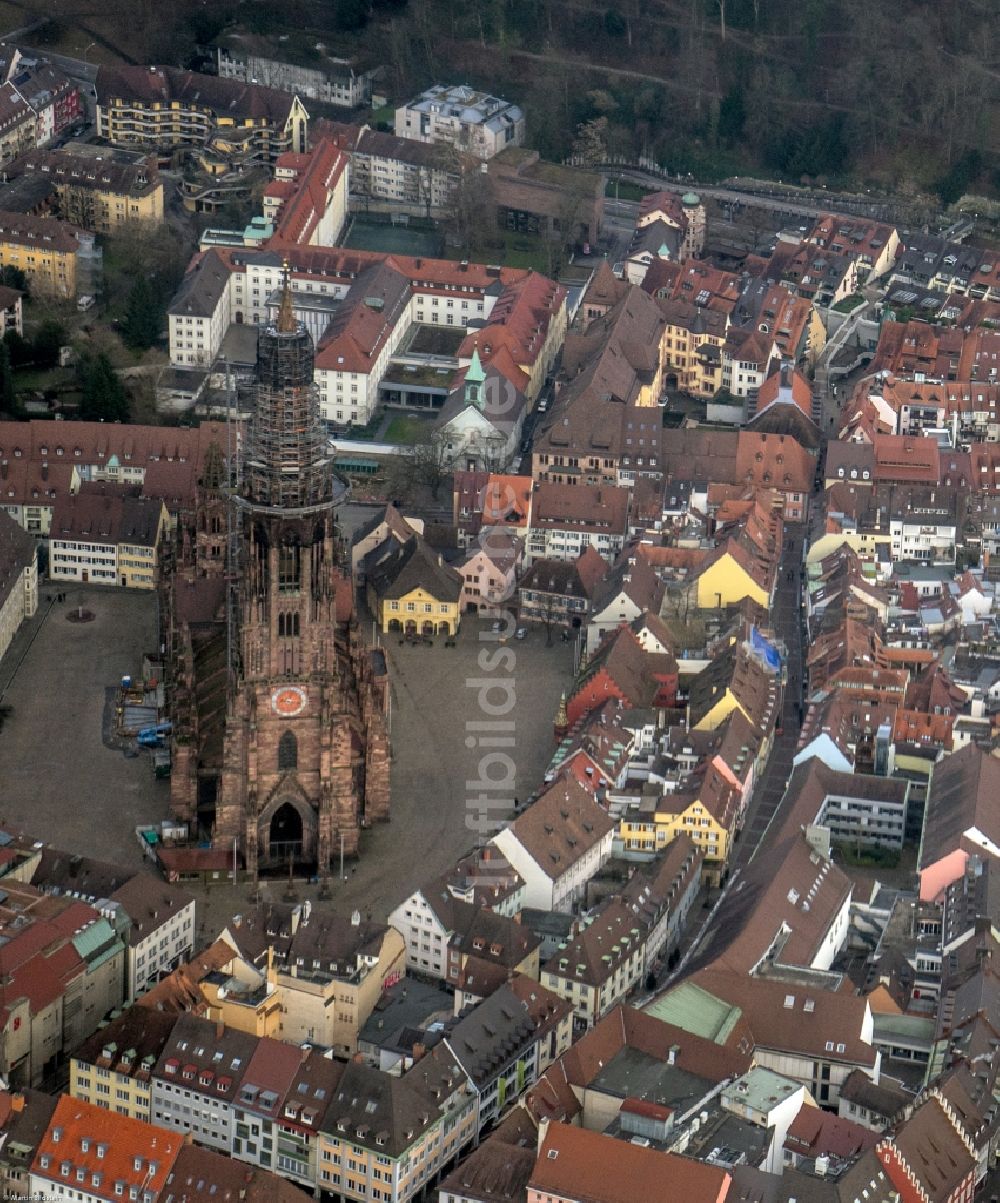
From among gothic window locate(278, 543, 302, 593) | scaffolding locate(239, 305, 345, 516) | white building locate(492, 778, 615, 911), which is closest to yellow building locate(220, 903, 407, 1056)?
white building locate(492, 778, 615, 911)

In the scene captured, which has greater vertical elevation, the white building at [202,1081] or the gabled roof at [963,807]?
the gabled roof at [963,807]

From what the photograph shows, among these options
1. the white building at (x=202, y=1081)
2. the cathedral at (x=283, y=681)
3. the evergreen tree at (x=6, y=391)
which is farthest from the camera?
the evergreen tree at (x=6, y=391)

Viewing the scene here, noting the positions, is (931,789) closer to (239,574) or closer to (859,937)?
(859,937)

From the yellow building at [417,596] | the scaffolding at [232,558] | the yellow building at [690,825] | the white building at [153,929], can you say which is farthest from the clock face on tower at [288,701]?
the yellow building at [417,596]

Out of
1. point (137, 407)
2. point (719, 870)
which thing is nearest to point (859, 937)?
point (719, 870)

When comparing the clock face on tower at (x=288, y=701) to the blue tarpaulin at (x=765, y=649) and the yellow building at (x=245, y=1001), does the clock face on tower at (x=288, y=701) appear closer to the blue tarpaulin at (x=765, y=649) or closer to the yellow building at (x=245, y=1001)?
the yellow building at (x=245, y=1001)
